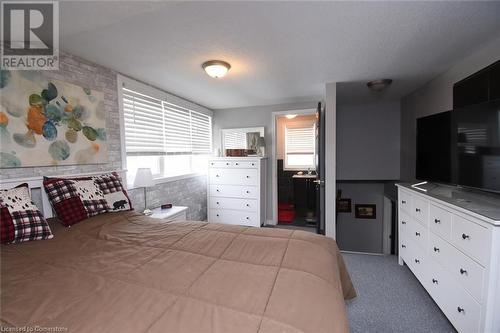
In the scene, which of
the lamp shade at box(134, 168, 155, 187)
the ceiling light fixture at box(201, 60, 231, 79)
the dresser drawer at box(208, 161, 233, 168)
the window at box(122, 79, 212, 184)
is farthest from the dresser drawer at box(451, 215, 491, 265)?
the window at box(122, 79, 212, 184)

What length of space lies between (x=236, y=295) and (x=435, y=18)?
2.16 m

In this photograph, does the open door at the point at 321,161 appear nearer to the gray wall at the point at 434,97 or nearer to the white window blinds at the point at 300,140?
the gray wall at the point at 434,97

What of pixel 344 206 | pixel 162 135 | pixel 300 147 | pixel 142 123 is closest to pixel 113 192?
pixel 142 123

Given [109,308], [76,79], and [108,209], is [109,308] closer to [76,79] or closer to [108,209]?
[108,209]

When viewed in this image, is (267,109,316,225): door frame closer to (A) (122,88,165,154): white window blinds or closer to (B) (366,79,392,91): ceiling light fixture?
(B) (366,79,392,91): ceiling light fixture

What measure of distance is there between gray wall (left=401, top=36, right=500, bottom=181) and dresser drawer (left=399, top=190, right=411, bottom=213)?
111 centimetres

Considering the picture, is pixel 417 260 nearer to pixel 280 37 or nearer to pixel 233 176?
pixel 280 37

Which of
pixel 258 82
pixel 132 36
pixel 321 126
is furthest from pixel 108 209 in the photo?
pixel 321 126

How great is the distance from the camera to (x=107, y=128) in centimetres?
235

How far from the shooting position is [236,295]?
0.86 metres

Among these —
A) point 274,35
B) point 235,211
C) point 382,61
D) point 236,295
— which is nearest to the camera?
point 236,295

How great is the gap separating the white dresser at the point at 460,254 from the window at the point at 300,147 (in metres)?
2.70

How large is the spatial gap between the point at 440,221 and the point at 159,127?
10.8 ft

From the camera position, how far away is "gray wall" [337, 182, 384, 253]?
4.25m
